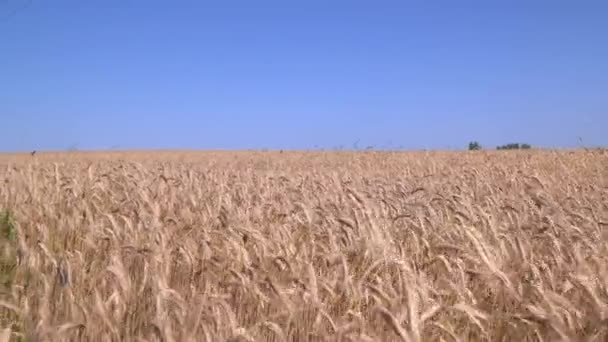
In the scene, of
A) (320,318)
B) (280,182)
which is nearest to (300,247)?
(320,318)

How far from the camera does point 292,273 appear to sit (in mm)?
3041

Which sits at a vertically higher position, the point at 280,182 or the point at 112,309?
the point at 280,182

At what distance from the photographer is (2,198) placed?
19.0 feet

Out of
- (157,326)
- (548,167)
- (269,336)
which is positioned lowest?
(269,336)

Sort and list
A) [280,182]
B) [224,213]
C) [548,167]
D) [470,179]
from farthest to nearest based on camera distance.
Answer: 1. [548,167]
2. [470,179]
3. [280,182]
4. [224,213]

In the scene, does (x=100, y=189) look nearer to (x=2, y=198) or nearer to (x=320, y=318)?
(x=2, y=198)

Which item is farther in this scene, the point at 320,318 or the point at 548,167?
the point at 548,167

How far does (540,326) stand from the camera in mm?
2318

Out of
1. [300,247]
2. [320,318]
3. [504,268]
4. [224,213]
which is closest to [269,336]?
[320,318]

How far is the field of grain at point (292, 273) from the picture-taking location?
2240mm

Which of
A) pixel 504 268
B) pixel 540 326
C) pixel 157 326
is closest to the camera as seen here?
pixel 157 326

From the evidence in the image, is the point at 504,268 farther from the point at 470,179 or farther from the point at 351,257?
the point at 470,179

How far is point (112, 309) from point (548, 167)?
13.9 meters

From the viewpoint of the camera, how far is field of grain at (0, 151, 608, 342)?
2.24 m
